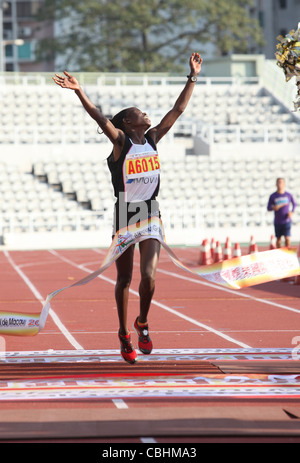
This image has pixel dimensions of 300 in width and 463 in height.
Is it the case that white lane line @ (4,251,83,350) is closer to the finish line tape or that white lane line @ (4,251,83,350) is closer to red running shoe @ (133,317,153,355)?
red running shoe @ (133,317,153,355)

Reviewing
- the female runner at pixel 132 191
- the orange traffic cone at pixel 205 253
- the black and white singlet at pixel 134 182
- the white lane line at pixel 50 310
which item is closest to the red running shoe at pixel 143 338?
the female runner at pixel 132 191

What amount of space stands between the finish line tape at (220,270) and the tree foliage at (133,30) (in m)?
52.6

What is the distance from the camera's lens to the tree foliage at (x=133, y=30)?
59.6 meters

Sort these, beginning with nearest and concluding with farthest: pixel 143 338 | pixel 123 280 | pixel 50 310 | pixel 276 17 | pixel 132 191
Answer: pixel 132 191
pixel 123 280
pixel 143 338
pixel 50 310
pixel 276 17

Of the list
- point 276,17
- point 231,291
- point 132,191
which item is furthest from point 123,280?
point 276,17

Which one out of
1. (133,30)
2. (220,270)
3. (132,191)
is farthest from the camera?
(133,30)

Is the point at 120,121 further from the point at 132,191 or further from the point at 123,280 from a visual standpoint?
the point at 123,280

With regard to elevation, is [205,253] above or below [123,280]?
below

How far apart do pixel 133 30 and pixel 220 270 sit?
181ft

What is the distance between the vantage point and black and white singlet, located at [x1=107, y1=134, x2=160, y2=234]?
797 cm

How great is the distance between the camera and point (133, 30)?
6153cm

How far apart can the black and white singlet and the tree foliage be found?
172ft

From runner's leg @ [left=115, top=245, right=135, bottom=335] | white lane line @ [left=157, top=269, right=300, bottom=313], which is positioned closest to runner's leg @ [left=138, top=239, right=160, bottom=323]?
runner's leg @ [left=115, top=245, right=135, bottom=335]

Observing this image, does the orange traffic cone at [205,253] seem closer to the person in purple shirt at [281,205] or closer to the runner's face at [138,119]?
the person in purple shirt at [281,205]
